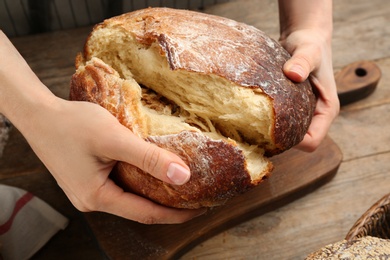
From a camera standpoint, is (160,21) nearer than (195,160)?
No

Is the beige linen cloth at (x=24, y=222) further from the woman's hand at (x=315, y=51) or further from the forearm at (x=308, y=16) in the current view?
the forearm at (x=308, y=16)

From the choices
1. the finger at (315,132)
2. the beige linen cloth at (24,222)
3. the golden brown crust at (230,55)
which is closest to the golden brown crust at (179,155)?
the golden brown crust at (230,55)

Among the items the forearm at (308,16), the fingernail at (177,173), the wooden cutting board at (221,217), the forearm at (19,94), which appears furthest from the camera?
the forearm at (308,16)

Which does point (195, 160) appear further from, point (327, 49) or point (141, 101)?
point (327, 49)

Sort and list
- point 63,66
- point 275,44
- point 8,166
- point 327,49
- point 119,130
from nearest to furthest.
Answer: point 119,130
point 275,44
point 327,49
point 8,166
point 63,66

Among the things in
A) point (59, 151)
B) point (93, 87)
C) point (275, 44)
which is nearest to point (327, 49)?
point (275, 44)

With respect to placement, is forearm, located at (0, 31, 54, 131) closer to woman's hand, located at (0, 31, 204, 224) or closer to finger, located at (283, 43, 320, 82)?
woman's hand, located at (0, 31, 204, 224)

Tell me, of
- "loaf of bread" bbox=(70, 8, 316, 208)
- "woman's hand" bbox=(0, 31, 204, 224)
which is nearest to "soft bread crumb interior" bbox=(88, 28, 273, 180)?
"loaf of bread" bbox=(70, 8, 316, 208)
